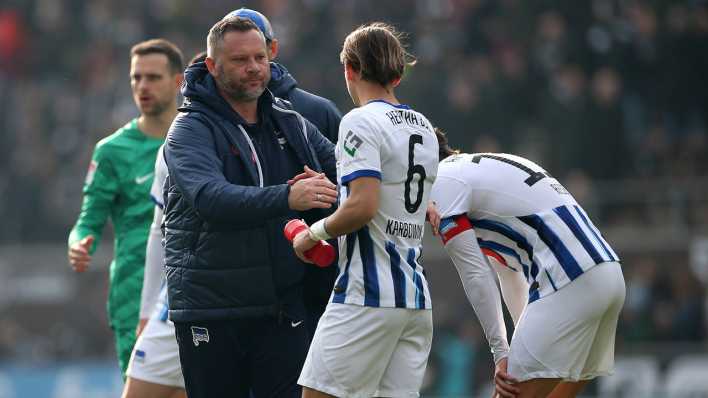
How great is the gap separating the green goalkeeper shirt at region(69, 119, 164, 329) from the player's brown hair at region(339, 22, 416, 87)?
2.97 meters

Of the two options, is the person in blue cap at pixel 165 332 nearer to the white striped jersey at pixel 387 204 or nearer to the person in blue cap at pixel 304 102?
the person in blue cap at pixel 304 102

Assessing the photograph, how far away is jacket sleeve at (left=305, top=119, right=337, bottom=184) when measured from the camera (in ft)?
19.5

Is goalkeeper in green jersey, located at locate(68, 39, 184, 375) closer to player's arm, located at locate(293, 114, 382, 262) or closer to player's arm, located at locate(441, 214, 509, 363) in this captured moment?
player's arm, located at locate(441, 214, 509, 363)

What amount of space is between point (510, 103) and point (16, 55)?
322 inches

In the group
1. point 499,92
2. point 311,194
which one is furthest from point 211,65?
point 499,92

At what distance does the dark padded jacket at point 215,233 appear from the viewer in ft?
17.5

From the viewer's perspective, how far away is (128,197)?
7871 millimetres

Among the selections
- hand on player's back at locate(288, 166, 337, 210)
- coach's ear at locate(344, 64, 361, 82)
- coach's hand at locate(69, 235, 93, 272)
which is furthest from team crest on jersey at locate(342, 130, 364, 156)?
coach's hand at locate(69, 235, 93, 272)

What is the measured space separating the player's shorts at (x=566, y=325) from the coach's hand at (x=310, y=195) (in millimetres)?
1321

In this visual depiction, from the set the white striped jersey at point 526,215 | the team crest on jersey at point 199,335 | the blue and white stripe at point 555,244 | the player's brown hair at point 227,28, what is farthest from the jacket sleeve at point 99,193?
the blue and white stripe at point 555,244

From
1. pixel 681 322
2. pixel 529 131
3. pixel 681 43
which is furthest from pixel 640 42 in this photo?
pixel 681 322

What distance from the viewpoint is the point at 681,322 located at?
1252 cm

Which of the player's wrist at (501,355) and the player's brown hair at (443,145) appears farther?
the player's wrist at (501,355)

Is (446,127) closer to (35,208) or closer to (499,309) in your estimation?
(35,208)
